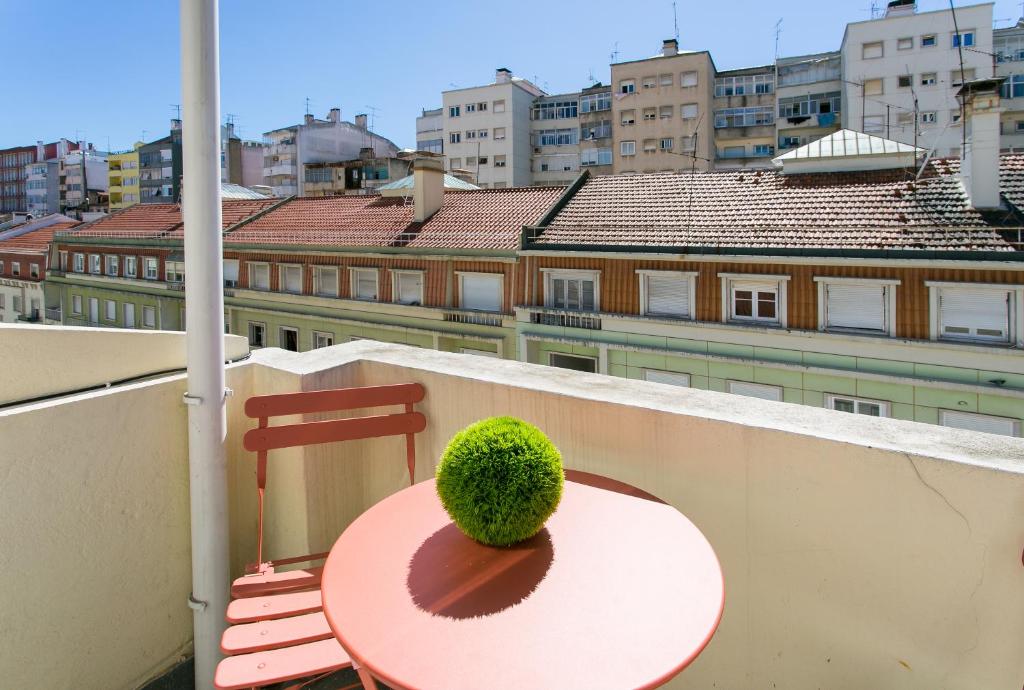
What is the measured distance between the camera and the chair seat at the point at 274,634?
270cm

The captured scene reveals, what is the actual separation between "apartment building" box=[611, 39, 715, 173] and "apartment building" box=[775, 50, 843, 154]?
16.9 feet

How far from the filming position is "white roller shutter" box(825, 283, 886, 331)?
16.2 meters

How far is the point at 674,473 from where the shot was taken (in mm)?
2883

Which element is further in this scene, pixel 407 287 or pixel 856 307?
pixel 407 287

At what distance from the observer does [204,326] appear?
10.3ft

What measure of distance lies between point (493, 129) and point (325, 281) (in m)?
37.3

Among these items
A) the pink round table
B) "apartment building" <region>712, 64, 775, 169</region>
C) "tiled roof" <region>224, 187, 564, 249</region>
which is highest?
"apartment building" <region>712, 64, 775, 169</region>

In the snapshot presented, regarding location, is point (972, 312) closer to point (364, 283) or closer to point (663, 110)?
point (364, 283)

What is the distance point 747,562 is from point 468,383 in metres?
1.62

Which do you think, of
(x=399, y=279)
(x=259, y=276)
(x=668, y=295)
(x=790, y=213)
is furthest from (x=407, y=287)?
(x=790, y=213)

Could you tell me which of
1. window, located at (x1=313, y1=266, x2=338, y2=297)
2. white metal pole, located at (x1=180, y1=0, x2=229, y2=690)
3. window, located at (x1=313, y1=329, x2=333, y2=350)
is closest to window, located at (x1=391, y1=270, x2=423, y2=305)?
window, located at (x1=313, y1=266, x2=338, y2=297)

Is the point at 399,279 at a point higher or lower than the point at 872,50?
lower

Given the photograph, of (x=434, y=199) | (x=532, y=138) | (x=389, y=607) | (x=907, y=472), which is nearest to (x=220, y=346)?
(x=389, y=607)

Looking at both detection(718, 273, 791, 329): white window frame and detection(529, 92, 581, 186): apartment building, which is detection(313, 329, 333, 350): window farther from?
detection(529, 92, 581, 186): apartment building
